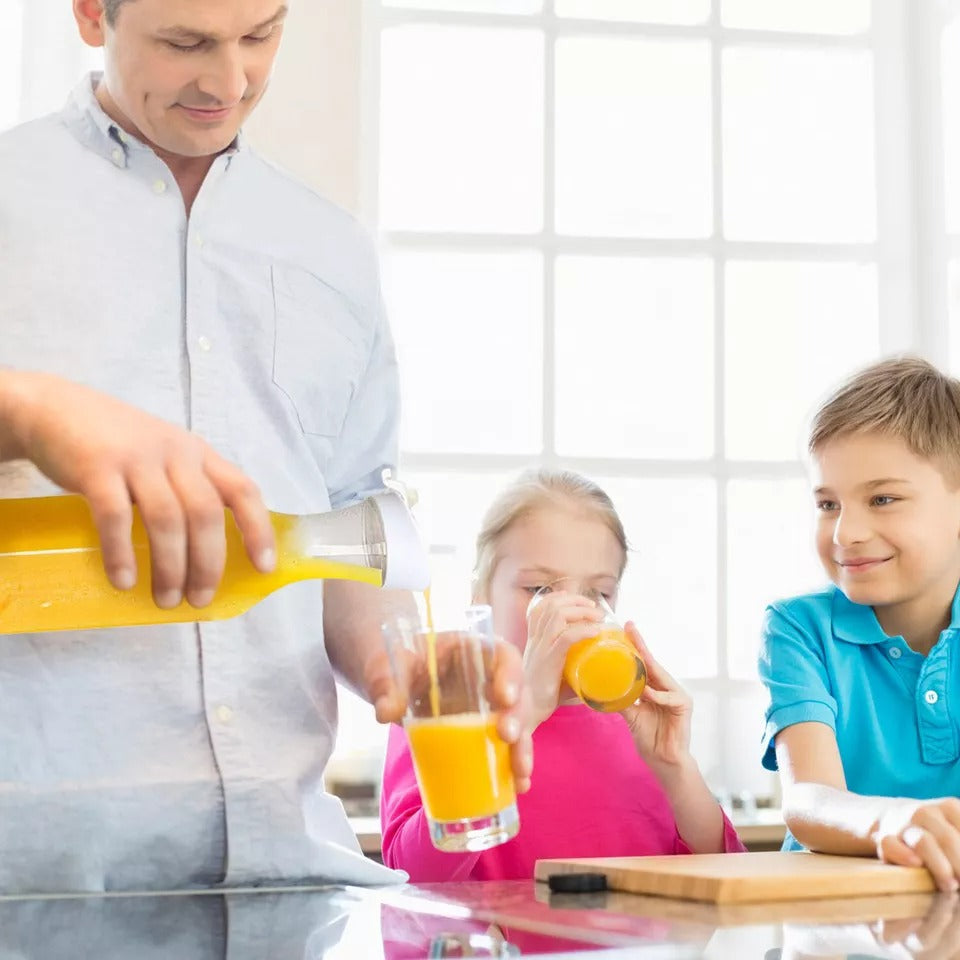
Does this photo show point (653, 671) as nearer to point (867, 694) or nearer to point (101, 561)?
point (867, 694)

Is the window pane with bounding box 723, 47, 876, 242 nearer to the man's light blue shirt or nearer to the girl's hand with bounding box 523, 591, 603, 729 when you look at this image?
the girl's hand with bounding box 523, 591, 603, 729

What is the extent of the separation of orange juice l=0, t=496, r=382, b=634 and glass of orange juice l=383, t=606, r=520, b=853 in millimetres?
110

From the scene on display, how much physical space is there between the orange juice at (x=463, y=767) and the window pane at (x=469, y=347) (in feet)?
5.17

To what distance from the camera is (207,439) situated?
4.00 feet

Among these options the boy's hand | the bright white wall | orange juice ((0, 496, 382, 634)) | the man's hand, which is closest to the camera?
the man's hand

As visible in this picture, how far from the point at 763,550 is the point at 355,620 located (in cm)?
151

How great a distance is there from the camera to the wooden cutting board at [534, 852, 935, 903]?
962mm

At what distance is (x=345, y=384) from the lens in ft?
4.43

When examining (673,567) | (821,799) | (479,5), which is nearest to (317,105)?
(479,5)

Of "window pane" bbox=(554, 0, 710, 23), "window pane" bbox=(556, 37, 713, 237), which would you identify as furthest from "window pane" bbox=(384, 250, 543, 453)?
"window pane" bbox=(554, 0, 710, 23)

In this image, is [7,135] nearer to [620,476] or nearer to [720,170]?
[620,476]

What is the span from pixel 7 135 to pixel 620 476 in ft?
5.17

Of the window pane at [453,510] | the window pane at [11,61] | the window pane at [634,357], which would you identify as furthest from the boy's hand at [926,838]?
the window pane at [11,61]

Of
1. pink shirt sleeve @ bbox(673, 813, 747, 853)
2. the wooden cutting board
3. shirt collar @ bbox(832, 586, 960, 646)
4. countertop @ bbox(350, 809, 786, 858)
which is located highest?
shirt collar @ bbox(832, 586, 960, 646)
